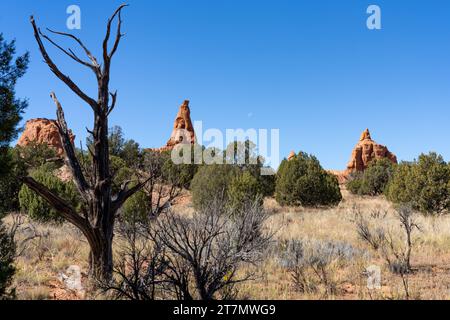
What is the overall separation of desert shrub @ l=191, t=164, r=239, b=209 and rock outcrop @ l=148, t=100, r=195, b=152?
6561cm

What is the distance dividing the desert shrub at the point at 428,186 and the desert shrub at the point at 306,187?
13.8 ft

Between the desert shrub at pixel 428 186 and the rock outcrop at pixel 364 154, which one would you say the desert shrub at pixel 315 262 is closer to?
the desert shrub at pixel 428 186

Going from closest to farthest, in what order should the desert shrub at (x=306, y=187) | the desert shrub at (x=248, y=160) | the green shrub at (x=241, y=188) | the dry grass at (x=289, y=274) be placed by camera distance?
1. the dry grass at (x=289, y=274)
2. the green shrub at (x=241, y=188)
3. the desert shrub at (x=306, y=187)
4. the desert shrub at (x=248, y=160)

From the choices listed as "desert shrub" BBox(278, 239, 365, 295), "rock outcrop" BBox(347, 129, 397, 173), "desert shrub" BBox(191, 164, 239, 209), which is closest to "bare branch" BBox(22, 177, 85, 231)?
"desert shrub" BBox(278, 239, 365, 295)

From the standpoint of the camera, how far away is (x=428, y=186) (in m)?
19.1

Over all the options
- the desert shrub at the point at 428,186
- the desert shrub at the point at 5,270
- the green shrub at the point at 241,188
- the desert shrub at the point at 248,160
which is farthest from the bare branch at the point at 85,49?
the desert shrub at the point at 248,160

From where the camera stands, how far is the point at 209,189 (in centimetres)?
1986

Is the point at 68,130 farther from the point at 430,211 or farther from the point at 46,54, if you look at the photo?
the point at 430,211

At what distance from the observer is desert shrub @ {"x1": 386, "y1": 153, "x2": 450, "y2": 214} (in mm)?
19016

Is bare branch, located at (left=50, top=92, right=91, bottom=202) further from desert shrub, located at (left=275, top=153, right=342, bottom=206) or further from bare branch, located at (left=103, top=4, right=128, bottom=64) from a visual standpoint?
desert shrub, located at (left=275, top=153, right=342, bottom=206)

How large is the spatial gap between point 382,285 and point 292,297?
1852 millimetres

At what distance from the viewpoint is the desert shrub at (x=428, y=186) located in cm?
1902

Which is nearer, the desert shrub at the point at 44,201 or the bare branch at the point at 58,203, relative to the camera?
the bare branch at the point at 58,203
